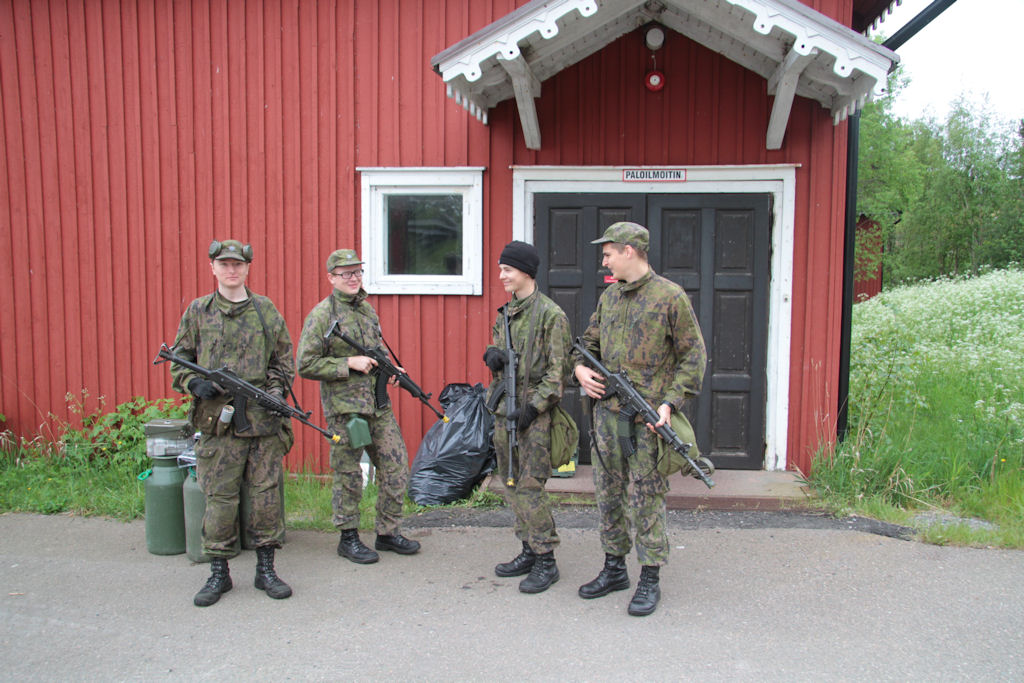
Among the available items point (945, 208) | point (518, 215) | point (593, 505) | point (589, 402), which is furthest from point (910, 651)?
point (945, 208)

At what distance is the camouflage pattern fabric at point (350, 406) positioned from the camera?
4.27 meters

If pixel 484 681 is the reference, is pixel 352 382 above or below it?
above

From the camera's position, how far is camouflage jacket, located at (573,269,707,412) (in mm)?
3674

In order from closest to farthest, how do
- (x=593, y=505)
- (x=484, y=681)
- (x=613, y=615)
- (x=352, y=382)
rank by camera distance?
1. (x=484, y=681)
2. (x=613, y=615)
3. (x=352, y=382)
4. (x=593, y=505)

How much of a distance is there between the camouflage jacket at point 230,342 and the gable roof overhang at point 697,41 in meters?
2.32

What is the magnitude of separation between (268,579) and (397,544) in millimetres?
868

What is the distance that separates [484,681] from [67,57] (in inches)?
262

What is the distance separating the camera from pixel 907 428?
6543 mm

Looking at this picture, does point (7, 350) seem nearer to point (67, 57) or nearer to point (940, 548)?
point (67, 57)

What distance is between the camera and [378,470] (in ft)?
15.0

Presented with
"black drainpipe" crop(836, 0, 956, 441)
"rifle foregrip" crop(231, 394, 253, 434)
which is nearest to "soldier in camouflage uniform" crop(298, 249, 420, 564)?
"rifle foregrip" crop(231, 394, 253, 434)

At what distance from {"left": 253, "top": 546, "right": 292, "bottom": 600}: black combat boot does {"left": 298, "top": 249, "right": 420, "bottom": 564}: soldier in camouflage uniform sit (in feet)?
1.73

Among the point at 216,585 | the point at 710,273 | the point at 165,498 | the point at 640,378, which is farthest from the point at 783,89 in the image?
the point at 165,498

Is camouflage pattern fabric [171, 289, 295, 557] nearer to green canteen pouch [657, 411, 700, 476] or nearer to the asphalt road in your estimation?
the asphalt road
